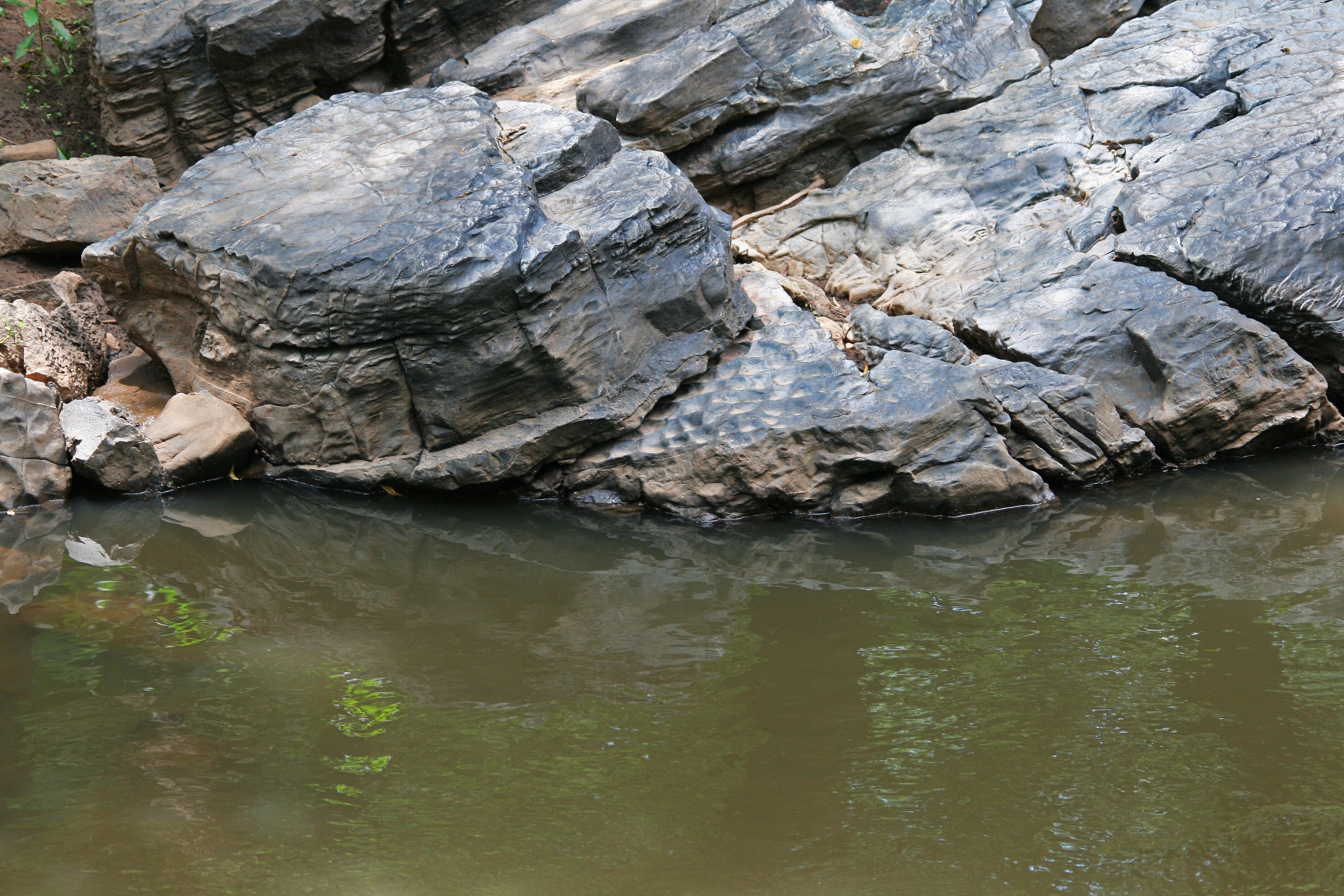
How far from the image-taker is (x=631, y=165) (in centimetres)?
707

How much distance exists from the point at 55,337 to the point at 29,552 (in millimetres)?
2313

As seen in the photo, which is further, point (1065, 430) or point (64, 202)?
point (64, 202)

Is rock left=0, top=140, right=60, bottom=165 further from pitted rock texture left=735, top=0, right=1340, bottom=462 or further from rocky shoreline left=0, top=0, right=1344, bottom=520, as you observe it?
pitted rock texture left=735, top=0, right=1340, bottom=462

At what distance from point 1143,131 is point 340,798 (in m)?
7.49

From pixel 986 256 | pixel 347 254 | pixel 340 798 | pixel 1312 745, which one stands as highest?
pixel 347 254

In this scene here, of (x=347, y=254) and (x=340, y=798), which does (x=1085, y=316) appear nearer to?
(x=347, y=254)

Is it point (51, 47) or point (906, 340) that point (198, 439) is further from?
point (51, 47)

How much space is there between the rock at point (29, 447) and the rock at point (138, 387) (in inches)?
23.0

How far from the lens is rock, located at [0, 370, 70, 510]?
602cm

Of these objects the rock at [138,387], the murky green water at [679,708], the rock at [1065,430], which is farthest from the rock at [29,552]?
the rock at [1065,430]

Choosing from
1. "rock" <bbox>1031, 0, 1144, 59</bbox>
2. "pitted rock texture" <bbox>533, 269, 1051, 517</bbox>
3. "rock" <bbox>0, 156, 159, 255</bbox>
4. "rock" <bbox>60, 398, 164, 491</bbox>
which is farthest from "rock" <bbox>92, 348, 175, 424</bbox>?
"rock" <bbox>1031, 0, 1144, 59</bbox>

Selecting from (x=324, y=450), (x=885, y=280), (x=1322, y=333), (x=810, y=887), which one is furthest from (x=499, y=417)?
(x=1322, y=333)

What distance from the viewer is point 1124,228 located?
7305 millimetres

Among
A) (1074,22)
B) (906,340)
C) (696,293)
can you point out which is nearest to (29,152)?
(696,293)
